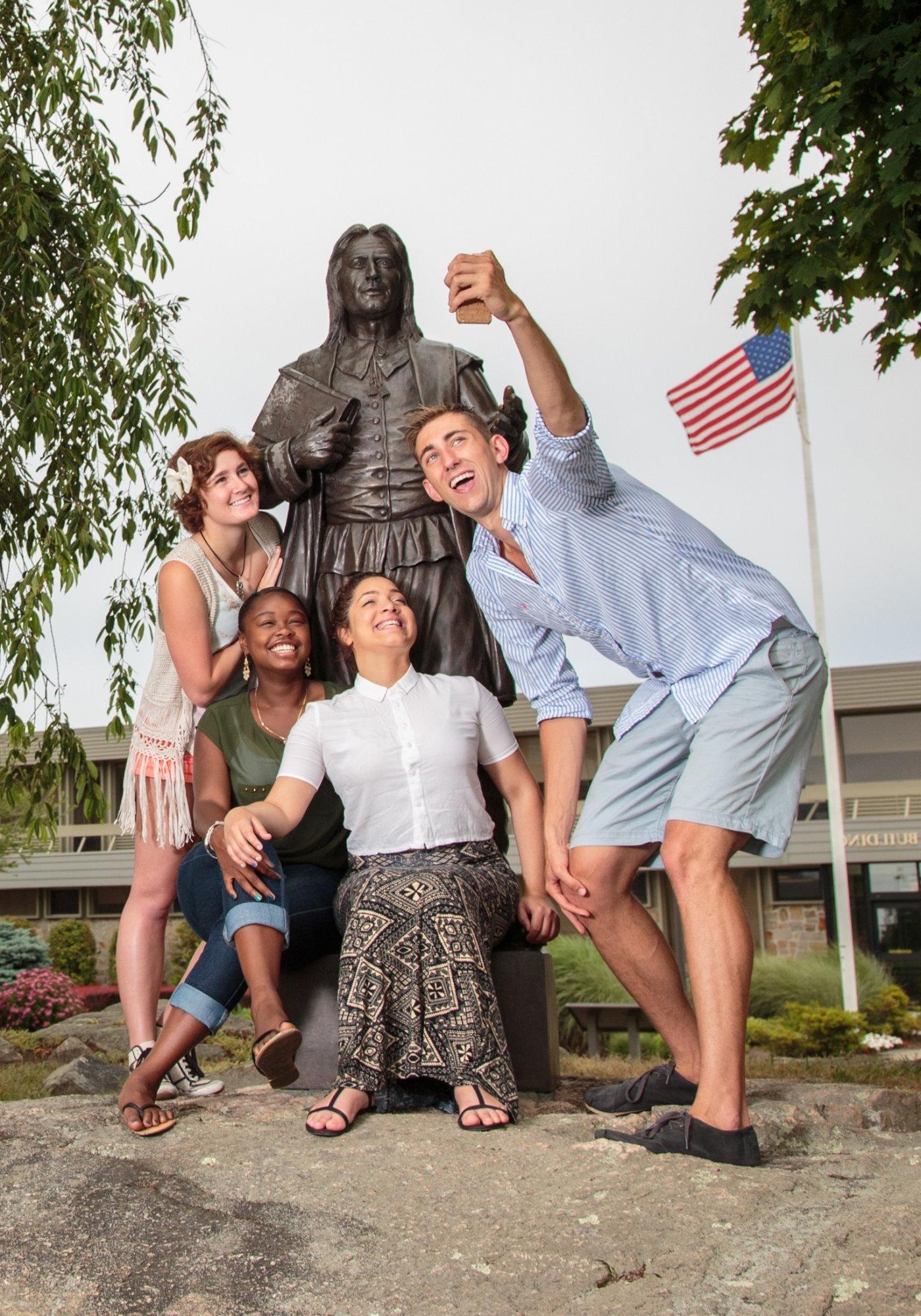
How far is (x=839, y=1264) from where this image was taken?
211 centimetres

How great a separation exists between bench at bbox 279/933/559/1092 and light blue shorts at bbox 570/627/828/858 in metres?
0.71

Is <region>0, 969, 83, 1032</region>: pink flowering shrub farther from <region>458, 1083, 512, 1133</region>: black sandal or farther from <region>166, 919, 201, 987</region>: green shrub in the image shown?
<region>458, 1083, 512, 1133</region>: black sandal

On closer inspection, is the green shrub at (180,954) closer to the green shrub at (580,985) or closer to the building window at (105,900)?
the building window at (105,900)

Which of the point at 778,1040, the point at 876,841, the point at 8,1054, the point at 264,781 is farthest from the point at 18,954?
the point at 264,781

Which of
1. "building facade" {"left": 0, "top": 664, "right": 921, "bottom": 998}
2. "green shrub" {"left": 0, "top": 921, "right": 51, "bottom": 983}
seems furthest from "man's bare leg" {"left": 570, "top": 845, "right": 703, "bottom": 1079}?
"building facade" {"left": 0, "top": 664, "right": 921, "bottom": 998}

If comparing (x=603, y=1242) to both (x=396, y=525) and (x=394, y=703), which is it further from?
(x=396, y=525)

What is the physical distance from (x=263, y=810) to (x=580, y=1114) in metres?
1.01

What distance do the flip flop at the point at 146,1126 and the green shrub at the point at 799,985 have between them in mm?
11050

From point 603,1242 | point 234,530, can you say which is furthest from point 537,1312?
point 234,530

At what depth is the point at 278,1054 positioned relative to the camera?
279 centimetres

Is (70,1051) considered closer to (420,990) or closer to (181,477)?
(181,477)

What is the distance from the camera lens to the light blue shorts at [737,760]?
268 cm

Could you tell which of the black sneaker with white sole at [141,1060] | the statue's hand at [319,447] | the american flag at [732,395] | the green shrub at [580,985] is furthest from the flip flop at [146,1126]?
the american flag at [732,395]

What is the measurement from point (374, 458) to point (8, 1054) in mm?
6616
